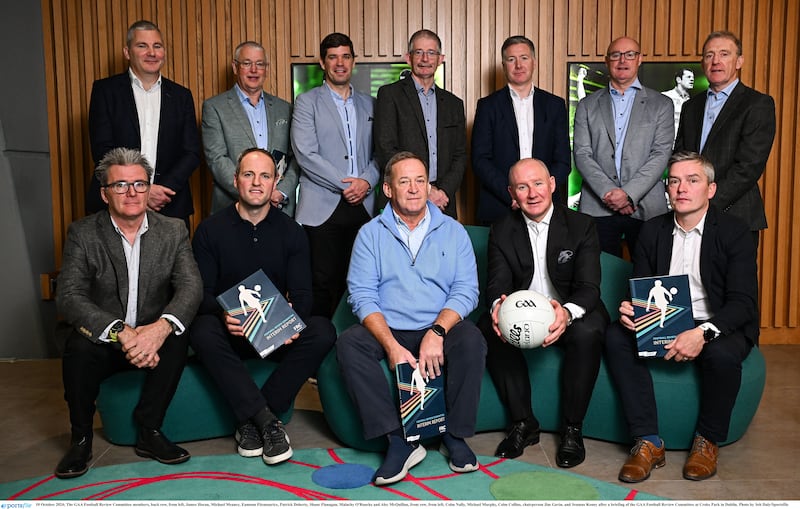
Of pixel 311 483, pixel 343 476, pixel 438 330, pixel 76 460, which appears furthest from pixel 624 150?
pixel 76 460

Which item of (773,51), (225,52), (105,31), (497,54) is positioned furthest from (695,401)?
(105,31)

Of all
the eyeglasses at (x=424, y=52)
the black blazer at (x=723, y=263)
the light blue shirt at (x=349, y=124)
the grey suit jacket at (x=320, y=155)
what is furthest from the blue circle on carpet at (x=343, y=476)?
the eyeglasses at (x=424, y=52)

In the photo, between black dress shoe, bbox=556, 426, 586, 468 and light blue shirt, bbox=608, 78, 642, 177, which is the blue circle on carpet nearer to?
Answer: black dress shoe, bbox=556, 426, 586, 468

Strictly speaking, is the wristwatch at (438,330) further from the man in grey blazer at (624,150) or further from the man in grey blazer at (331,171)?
the man in grey blazer at (624,150)

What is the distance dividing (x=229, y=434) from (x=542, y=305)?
1546 millimetres

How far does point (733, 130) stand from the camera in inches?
155

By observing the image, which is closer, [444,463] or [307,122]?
[444,463]

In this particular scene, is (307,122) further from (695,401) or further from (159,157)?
(695,401)

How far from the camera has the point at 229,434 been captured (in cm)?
338

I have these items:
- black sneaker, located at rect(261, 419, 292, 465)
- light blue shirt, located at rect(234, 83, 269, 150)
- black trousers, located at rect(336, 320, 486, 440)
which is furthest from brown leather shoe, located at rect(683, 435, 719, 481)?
light blue shirt, located at rect(234, 83, 269, 150)

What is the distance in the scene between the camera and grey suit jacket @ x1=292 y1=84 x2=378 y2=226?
13.6 ft

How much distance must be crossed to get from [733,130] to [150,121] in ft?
10.5

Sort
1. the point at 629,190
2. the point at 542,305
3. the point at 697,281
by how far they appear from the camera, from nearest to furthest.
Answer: the point at 542,305
the point at 697,281
the point at 629,190

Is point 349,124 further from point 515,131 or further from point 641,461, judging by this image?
point 641,461
